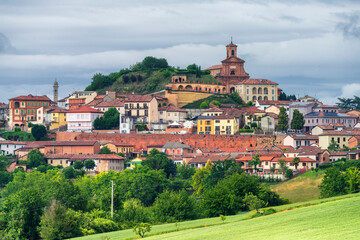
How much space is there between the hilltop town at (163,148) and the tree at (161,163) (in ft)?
0.69

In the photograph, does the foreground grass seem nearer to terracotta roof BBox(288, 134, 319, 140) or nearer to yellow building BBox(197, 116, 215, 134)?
terracotta roof BBox(288, 134, 319, 140)

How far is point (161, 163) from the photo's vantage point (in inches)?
3851

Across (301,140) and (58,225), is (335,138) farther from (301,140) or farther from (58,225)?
(58,225)

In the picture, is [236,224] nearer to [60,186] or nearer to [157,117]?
[60,186]

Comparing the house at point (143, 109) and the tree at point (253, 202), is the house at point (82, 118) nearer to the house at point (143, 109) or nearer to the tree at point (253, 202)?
the house at point (143, 109)

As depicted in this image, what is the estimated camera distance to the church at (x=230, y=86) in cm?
12875

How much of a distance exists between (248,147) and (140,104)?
65.1 feet

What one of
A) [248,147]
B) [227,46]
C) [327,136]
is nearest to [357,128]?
[327,136]

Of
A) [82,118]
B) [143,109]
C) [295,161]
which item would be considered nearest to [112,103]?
[143,109]

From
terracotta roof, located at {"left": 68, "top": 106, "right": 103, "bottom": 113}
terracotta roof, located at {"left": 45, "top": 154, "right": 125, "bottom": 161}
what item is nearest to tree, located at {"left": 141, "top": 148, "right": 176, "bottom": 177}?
terracotta roof, located at {"left": 45, "top": 154, "right": 125, "bottom": 161}

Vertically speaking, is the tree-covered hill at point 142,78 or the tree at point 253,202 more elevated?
the tree-covered hill at point 142,78

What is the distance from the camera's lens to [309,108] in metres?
118

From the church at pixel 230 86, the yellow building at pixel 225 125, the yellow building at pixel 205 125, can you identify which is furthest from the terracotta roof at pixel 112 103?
the yellow building at pixel 225 125

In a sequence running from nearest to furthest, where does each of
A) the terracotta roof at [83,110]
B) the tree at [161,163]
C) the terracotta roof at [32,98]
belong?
the tree at [161,163], the terracotta roof at [83,110], the terracotta roof at [32,98]
